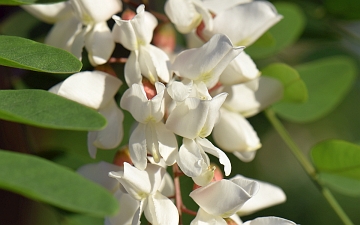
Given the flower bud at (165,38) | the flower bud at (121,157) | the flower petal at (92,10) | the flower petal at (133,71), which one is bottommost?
the flower bud at (121,157)

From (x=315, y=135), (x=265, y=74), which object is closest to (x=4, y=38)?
(x=265, y=74)

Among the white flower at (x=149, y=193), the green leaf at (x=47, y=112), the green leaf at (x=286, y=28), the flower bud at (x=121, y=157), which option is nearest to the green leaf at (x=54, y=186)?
the green leaf at (x=47, y=112)

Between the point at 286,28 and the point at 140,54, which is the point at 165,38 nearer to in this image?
the point at 140,54

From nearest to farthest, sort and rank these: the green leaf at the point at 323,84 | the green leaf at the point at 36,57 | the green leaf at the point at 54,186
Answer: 1. the green leaf at the point at 54,186
2. the green leaf at the point at 36,57
3. the green leaf at the point at 323,84

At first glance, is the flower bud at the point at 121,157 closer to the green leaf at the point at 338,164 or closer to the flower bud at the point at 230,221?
the flower bud at the point at 230,221

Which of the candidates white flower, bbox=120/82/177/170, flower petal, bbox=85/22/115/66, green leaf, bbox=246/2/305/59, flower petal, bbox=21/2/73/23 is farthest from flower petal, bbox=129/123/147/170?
green leaf, bbox=246/2/305/59

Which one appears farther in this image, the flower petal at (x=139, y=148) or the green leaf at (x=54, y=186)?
the flower petal at (x=139, y=148)

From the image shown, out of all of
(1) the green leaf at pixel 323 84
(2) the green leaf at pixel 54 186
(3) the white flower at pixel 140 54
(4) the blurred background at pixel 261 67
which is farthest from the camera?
(1) the green leaf at pixel 323 84

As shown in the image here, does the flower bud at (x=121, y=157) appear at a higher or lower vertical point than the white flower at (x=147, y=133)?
lower
